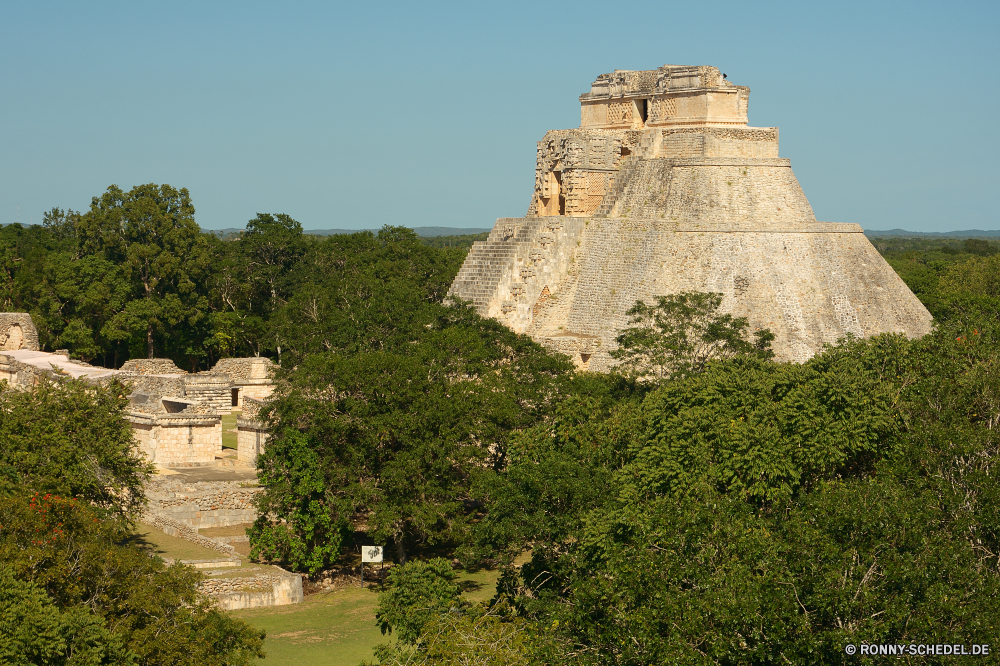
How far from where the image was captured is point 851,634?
474 inches

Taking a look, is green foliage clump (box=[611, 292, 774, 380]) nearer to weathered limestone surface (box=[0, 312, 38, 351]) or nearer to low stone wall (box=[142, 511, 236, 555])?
low stone wall (box=[142, 511, 236, 555])

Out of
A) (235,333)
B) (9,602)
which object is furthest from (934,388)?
(235,333)

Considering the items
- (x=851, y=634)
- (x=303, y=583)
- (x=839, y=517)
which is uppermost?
(x=839, y=517)

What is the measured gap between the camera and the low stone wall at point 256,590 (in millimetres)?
22109

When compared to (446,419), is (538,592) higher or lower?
lower

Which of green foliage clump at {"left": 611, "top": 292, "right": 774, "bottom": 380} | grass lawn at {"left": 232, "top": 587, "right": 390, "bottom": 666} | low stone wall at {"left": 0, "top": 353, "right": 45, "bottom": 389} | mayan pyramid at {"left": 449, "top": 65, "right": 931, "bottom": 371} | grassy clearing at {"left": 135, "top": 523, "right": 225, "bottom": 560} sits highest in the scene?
mayan pyramid at {"left": 449, "top": 65, "right": 931, "bottom": 371}

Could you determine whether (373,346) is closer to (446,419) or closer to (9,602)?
(446,419)

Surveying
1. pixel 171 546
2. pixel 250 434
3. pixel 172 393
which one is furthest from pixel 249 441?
pixel 171 546

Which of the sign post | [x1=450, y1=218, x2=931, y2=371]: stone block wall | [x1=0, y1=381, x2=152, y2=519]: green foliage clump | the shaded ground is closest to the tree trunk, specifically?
the sign post

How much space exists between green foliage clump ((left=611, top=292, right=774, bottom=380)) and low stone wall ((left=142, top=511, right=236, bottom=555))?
9993 millimetres

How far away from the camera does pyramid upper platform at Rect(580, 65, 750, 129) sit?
114 feet

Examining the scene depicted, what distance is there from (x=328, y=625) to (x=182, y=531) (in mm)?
6507

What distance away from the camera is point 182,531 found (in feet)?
87.1

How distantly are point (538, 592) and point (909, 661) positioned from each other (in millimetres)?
7243
